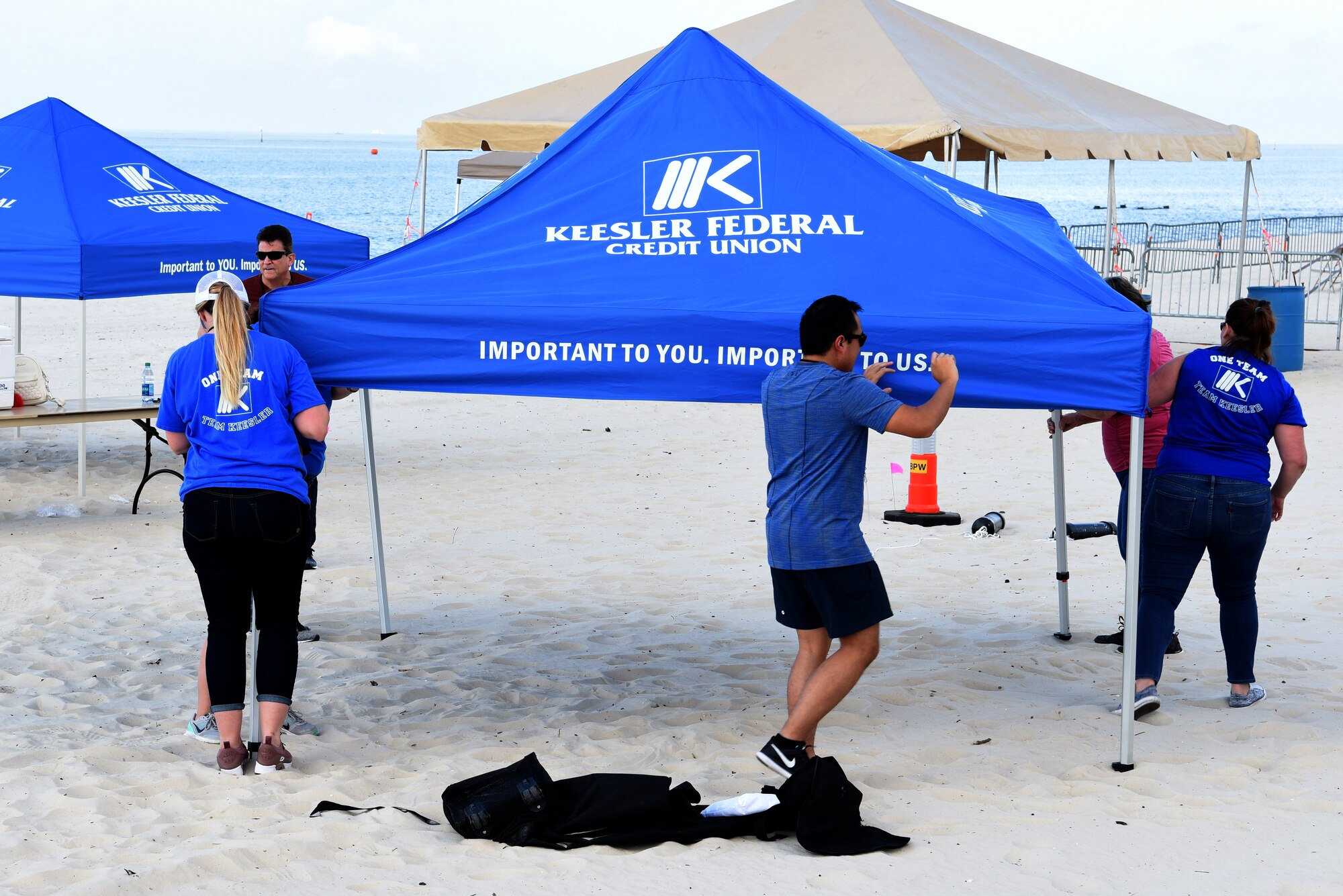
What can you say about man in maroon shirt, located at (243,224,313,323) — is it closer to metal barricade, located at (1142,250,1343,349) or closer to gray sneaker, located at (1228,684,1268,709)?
gray sneaker, located at (1228,684,1268,709)

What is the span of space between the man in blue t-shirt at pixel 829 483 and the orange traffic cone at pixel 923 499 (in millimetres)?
4453

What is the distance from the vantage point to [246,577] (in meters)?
4.61

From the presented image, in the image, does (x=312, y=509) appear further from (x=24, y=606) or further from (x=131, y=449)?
(x=131, y=449)

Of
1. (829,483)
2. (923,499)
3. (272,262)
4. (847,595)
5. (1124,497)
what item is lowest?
(923,499)

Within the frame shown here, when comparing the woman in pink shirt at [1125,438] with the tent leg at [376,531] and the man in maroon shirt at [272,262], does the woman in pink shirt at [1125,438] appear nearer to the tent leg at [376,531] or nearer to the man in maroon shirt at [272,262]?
the tent leg at [376,531]

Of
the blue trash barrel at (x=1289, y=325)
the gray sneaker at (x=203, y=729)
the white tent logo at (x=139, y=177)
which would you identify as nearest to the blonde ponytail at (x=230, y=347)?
the gray sneaker at (x=203, y=729)

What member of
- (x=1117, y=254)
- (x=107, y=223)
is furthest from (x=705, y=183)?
(x=1117, y=254)

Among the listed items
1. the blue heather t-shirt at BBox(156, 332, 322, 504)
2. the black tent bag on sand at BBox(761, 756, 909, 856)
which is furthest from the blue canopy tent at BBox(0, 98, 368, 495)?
the black tent bag on sand at BBox(761, 756, 909, 856)

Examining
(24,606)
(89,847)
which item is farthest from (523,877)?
(24,606)

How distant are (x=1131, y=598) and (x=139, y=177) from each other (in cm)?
809

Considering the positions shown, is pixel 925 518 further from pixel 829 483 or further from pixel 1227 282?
pixel 1227 282

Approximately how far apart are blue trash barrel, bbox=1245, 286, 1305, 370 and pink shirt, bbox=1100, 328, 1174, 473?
32.0ft

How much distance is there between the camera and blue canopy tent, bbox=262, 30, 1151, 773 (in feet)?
14.4

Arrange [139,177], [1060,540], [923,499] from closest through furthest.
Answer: [1060,540]
[923,499]
[139,177]
